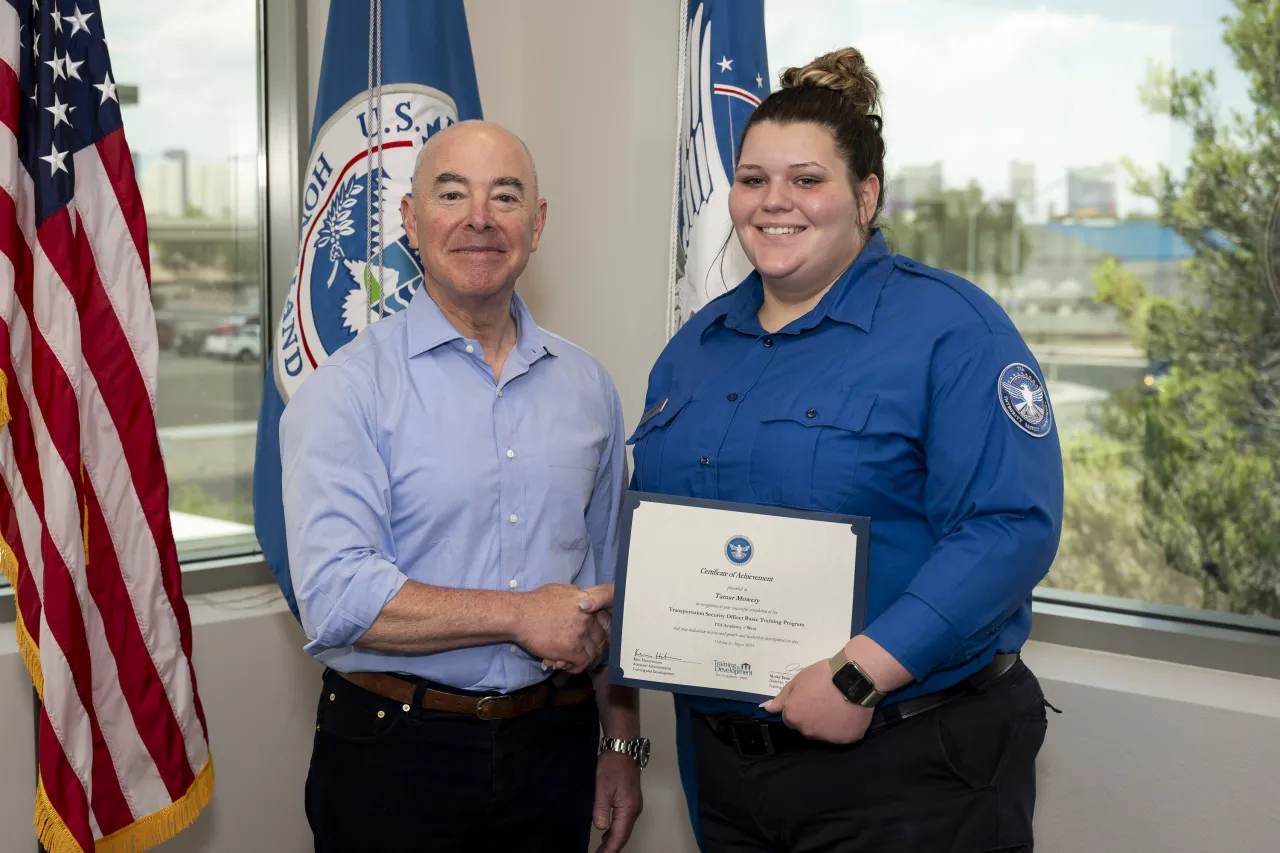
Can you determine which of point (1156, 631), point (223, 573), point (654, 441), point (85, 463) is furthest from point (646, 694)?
point (85, 463)

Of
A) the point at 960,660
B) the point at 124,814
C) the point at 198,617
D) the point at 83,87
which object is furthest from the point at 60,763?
the point at 960,660

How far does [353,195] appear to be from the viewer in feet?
7.84

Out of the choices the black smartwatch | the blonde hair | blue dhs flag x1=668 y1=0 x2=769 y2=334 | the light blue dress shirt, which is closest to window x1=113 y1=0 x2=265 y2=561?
blue dhs flag x1=668 y1=0 x2=769 y2=334

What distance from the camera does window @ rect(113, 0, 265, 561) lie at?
263cm

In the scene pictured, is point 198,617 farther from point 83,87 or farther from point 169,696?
point 83,87

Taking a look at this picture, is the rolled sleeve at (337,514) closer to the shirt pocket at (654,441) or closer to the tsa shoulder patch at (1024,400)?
the shirt pocket at (654,441)

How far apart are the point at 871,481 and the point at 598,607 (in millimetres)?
458

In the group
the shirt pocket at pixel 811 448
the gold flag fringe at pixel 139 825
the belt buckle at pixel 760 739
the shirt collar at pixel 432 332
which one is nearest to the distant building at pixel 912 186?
the shirt collar at pixel 432 332

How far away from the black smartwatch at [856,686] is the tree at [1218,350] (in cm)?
124

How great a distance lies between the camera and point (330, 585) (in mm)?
1506

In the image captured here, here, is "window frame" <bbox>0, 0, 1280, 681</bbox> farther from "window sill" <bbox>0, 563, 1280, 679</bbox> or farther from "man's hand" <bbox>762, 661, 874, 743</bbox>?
"man's hand" <bbox>762, 661, 874, 743</bbox>

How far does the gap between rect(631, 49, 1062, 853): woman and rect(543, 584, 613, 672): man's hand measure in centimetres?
18

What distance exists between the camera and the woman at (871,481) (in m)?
1.31

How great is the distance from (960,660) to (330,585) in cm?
84
